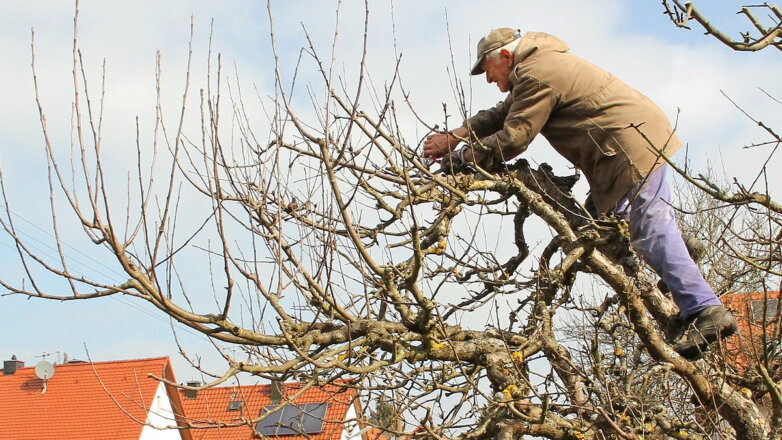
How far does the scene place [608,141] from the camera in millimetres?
4086

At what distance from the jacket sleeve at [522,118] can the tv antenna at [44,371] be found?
706 inches

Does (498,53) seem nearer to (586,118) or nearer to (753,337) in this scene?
(586,118)

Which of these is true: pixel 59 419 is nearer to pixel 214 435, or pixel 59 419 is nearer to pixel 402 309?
pixel 214 435

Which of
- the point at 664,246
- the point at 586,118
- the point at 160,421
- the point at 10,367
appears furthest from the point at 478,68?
the point at 10,367

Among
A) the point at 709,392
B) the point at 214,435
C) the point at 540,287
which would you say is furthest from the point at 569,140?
the point at 214,435

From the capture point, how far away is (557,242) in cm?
461

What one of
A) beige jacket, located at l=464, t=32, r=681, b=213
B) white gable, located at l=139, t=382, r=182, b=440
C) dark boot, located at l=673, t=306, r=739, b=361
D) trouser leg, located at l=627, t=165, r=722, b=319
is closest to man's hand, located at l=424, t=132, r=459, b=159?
beige jacket, located at l=464, t=32, r=681, b=213

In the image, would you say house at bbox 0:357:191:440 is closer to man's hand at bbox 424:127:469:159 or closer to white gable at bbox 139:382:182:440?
white gable at bbox 139:382:182:440

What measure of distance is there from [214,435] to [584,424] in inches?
610

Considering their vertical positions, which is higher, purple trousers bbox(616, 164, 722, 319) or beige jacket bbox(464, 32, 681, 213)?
beige jacket bbox(464, 32, 681, 213)

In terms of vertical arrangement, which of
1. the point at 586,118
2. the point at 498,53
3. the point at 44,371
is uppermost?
the point at 44,371

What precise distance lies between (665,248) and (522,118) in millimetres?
976

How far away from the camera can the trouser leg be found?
4.00 m

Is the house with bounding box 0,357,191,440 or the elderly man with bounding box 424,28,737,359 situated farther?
the house with bounding box 0,357,191,440
